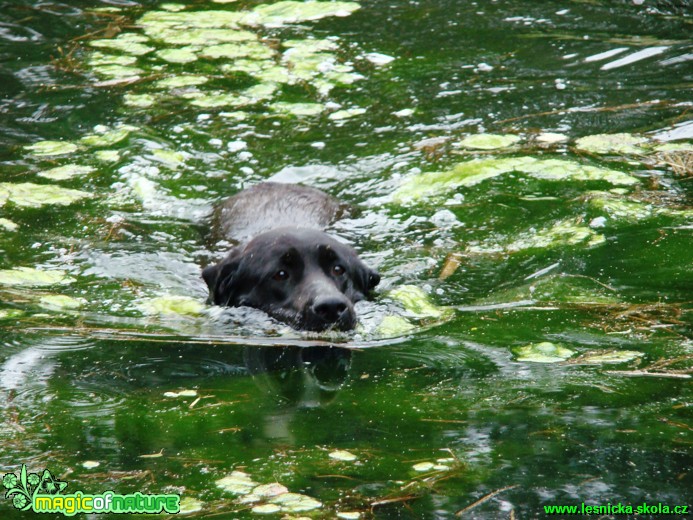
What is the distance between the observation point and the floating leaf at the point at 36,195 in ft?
24.2

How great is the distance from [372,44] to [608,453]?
307 inches

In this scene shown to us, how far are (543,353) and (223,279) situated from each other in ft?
7.99

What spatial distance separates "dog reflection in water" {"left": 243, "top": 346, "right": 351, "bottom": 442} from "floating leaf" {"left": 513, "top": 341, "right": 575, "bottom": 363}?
89 cm

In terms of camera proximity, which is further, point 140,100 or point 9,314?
point 140,100

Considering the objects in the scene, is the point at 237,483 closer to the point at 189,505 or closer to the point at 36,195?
the point at 189,505

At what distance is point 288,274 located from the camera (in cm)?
593

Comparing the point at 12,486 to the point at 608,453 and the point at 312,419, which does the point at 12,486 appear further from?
the point at 608,453

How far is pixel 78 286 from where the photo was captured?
6102mm

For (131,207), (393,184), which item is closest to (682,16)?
(393,184)

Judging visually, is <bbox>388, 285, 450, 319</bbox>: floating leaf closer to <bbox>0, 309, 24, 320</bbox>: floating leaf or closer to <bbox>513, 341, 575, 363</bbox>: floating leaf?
<bbox>513, 341, 575, 363</bbox>: floating leaf

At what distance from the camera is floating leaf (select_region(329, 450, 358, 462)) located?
11.5 feet

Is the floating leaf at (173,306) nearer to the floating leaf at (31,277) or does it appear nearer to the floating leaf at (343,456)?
the floating leaf at (31,277)

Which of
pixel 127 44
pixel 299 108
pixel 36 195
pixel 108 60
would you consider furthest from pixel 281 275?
pixel 127 44

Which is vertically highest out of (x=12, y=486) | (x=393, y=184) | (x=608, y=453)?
(x=12, y=486)
